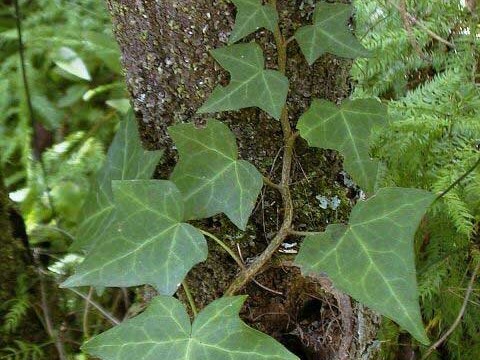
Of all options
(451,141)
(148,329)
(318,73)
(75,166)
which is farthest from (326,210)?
(75,166)

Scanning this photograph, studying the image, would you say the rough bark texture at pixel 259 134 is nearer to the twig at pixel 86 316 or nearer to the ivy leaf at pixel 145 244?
the ivy leaf at pixel 145 244

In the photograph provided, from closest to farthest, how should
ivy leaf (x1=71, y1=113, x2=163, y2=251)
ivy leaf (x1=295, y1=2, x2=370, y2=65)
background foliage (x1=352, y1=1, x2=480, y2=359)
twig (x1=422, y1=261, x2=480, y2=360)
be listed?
ivy leaf (x1=295, y1=2, x2=370, y2=65) → ivy leaf (x1=71, y1=113, x2=163, y2=251) → twig (x1=422, y1=261, x2=480, y2=360) → background foliage (x1=352, y1=1, x2=480, y2=359)

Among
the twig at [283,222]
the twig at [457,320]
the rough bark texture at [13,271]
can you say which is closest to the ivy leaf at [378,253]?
the twig at [283,222]

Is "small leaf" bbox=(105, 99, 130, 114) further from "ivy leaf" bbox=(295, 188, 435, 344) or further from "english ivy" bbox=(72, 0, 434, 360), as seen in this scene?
"ivy leaf" bbox=(295, 188, 435, 344)

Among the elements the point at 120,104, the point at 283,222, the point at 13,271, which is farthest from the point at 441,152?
the point at 120,104

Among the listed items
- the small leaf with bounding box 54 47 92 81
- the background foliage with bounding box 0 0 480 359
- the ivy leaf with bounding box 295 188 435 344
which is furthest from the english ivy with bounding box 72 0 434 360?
the small leaf with bounding box 54 47 92 81

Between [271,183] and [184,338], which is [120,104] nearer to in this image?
[271,183]
